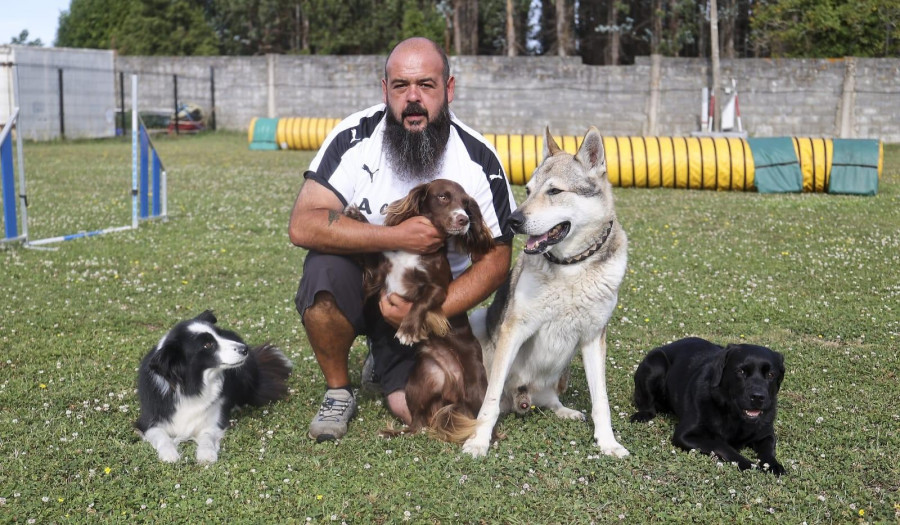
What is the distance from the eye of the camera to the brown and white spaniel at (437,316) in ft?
12.5

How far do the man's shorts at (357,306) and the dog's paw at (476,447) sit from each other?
0.62 meters

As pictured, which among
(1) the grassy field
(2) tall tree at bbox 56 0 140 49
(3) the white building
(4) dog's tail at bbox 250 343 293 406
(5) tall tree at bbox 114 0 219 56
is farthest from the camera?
(2) tall tree at bbox 56 0 140 49

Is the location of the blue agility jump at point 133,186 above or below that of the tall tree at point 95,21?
below

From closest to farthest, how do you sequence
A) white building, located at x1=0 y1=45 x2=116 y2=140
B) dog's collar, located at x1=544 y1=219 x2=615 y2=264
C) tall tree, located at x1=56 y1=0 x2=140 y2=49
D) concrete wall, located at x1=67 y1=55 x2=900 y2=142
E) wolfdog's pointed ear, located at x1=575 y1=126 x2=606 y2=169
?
wolfdog's pointed ear, located at x1=575 y1=126 x2=606 y2=169 < dog's collar, located at x1=544 y1=219 x2=615 y2=264 < concrete wall, located at x1=67 y1=55 x2=900 y2=142 < white building, located at x1=0 y1=45 x2=116 y2=140 < tall tree, located at x1=56 y1=0 x2=140 y2=49

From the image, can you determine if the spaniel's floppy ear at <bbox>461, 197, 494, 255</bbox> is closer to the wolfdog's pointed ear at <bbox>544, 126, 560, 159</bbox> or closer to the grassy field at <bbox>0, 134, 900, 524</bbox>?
the wolfdog's pointed ear at <bbox>544, 126, 560, 159</bbox>

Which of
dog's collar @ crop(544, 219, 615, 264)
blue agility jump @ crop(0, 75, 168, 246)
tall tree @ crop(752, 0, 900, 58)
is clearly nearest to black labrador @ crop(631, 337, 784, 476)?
dog's collar @ crop(544, 219, 615, 264)

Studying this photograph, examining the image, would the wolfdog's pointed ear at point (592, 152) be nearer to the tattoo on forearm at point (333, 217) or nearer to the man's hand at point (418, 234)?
the man's hand at point (418, 234)

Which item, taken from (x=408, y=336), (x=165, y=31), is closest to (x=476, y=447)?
(x=408, y=336)

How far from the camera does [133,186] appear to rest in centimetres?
930

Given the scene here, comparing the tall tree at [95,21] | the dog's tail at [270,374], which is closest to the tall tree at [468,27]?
the tall tree at [95,21]

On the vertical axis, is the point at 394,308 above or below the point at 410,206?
below

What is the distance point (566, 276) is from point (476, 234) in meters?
0.51

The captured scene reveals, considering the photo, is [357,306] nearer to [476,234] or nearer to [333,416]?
[333,416]

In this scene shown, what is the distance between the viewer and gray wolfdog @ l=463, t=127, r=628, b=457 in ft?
12.1
